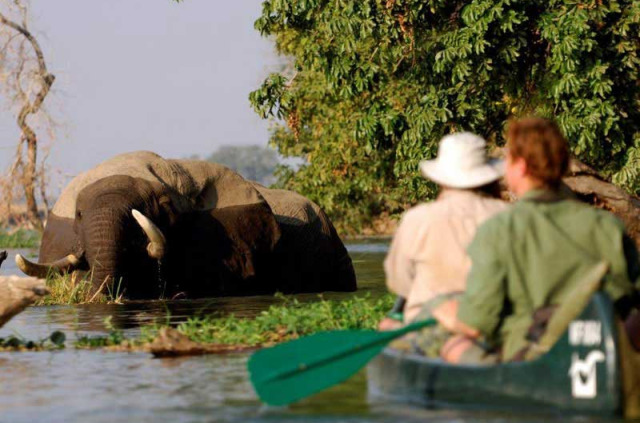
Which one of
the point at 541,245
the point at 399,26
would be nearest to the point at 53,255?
the point at 399,26

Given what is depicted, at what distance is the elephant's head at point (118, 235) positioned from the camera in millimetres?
19219

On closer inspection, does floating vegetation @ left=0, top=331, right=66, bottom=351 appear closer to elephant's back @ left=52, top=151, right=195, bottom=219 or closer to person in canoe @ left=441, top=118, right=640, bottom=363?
person in canoe @ left=441, top=118, right=640, bottom=363

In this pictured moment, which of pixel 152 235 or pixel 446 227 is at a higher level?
pixel 152 235

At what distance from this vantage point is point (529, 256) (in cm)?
779

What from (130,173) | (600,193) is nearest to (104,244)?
(130,173)

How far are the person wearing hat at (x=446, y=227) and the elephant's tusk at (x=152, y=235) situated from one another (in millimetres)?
11124

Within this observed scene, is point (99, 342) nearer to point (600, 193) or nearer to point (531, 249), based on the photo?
point (531, 249)

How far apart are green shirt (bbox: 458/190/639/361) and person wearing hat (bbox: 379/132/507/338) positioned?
0.54 meters

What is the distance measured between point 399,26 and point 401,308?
12519 mm

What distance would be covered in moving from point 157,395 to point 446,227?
95.9 inches

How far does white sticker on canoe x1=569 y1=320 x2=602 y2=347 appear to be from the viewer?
289 inches

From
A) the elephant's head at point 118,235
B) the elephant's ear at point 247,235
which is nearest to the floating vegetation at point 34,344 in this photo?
the elephant's head at point 118,235

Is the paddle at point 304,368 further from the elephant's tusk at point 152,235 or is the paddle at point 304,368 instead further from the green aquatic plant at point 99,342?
the elephant's tusk at point 152,235

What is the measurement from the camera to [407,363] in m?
8.62
